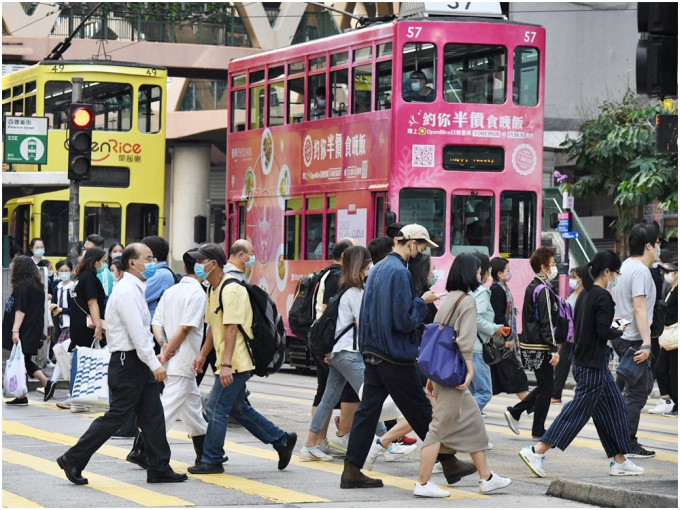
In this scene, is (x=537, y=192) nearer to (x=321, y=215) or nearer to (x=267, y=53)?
(x=321, y=215)

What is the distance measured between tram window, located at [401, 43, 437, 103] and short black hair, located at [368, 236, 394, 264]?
8.84m

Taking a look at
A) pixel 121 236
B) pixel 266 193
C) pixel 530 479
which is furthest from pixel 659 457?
pixel 121 236

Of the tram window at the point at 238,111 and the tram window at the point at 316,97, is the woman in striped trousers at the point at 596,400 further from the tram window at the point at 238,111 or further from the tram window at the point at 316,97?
the tram window at the point at 238,111

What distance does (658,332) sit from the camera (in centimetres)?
1325

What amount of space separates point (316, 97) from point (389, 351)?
11.8m

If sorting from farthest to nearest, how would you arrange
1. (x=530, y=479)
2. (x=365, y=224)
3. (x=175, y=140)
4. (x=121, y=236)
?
(x=175, y=140) < (x=121, y=236) < (x=365, y=224) < (x=530, y=479)

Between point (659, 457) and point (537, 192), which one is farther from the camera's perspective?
point (537, 192)

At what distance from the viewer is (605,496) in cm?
884

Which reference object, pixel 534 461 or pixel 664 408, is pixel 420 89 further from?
pixel 534 461

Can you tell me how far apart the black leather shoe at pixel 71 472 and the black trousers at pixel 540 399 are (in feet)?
14.5

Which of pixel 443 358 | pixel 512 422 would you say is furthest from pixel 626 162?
pixel 443 358

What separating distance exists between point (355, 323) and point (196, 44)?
1253 inches

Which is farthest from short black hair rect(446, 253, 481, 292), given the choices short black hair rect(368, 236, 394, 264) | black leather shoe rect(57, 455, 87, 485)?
black leather shoe rect(57, 455, 87, 485)

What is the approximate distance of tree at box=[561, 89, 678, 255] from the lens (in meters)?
28.7
